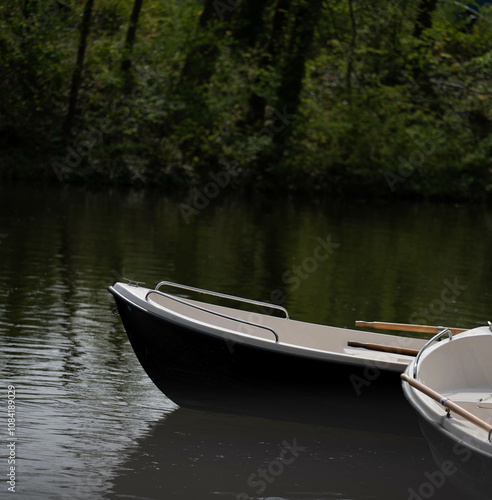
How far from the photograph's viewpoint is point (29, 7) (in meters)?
31.3

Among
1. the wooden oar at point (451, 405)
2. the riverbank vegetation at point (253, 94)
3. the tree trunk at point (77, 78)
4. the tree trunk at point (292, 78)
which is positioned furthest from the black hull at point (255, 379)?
the tree trunk at point (292, 78)

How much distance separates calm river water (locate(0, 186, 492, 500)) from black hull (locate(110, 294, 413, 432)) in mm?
146

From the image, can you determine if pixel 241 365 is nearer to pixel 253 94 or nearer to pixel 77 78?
pixel 77 78

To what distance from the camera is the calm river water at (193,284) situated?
7008mm

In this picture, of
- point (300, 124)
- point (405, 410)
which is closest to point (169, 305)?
point (405, 410)

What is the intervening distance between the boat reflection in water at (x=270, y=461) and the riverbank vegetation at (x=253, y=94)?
26.1m

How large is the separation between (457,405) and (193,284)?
940 cm

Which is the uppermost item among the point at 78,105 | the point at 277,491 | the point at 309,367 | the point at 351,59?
the point at 351,59

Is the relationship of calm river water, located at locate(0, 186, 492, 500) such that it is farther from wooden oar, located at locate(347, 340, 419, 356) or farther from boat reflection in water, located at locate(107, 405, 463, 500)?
wooden oar, located at locate(347, 340, 419, 356)

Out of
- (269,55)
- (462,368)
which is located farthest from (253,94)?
(462,368)

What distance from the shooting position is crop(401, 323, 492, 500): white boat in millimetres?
5754

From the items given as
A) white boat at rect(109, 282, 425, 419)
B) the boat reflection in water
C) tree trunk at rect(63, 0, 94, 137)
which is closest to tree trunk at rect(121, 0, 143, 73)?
tree trunk at rect(63, 0, 94, 137)

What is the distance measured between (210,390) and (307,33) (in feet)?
99.9

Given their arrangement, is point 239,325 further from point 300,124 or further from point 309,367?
point 300,124
